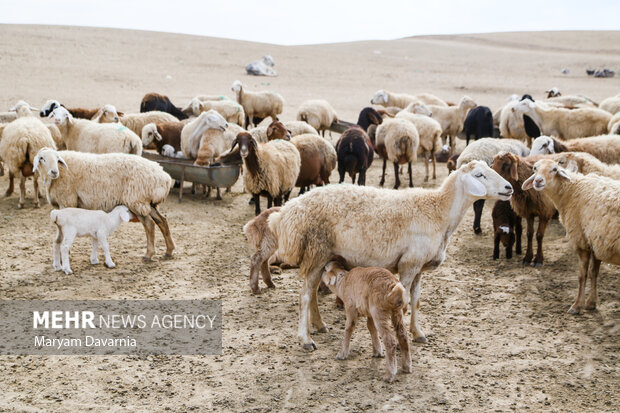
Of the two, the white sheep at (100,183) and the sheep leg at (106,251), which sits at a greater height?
the white sheep at (100,183)

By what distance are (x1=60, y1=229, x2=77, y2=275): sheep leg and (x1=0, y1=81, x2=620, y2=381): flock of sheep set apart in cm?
2

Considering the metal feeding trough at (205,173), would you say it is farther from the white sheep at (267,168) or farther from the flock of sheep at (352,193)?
the white sheep at (267,168)

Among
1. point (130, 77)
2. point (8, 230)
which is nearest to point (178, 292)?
point (8, 230)

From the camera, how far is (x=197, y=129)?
523 inches

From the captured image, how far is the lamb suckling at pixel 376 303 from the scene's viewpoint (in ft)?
19.4

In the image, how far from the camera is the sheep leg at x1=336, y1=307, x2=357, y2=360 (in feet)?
20.8

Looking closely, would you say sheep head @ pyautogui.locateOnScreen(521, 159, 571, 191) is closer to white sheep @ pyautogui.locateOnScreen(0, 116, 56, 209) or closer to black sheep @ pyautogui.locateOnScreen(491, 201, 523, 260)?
black sheep @ pyautogui.locateOnScreen(491, 201, 523, 260)

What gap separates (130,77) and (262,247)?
30.1 metres

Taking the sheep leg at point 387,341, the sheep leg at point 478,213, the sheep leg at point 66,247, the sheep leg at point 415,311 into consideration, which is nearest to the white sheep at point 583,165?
the sheep leg at point 478,213

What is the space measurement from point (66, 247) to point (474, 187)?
18.1 feet

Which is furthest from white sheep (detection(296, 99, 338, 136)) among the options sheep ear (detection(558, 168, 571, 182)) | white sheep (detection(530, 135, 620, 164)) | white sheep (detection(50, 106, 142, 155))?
sheep ear (detection(558, 168, 571, 182))

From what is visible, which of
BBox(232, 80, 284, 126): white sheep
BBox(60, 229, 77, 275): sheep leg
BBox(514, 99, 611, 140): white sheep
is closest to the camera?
BBox(60, 229, 77, 275): sheep leg

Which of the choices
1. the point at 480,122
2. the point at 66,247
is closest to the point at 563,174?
the point at 66,247

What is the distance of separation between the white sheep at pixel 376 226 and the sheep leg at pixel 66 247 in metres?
3.36
